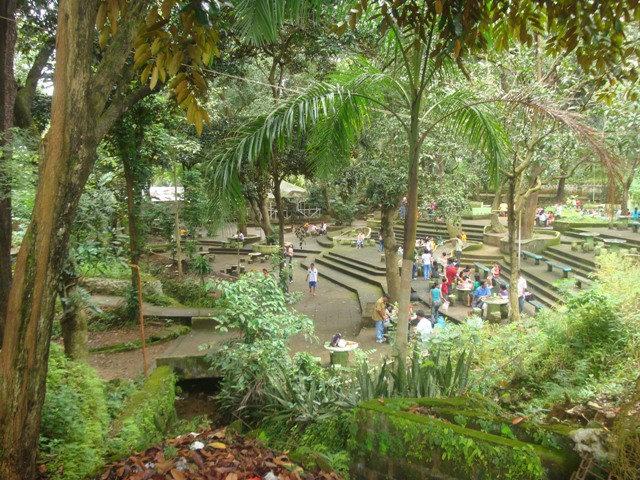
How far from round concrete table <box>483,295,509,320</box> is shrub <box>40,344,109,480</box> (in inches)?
368

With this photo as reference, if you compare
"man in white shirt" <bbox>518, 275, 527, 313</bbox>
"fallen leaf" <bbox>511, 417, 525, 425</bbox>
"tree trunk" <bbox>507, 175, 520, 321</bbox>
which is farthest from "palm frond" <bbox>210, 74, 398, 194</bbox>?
"man in white shirt" <bbox>518, 275, 527, 313</bbox>

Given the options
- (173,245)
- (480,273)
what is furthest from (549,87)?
(173,245)

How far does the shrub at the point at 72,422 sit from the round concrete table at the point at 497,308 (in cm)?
935

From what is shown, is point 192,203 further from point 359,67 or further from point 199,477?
point 199,477

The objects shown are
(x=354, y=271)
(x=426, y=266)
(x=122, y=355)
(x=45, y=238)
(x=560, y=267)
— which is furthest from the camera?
(x=354, y=271)

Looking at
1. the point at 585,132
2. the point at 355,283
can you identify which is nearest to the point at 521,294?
the point at 355,283

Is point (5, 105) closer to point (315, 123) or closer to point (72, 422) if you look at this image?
point (315, 123)

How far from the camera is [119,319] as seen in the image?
981 centimetres

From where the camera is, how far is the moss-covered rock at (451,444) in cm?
250

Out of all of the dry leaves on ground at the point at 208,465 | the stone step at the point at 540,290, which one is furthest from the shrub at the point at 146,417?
the stone step at the point at 540,290

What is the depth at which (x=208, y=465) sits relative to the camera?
9.21 feet

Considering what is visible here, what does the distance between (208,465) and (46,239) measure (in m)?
1.59

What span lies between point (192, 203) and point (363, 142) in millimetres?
6395

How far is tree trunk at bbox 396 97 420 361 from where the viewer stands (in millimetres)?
4355
